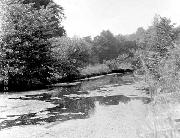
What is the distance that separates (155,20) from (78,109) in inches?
320

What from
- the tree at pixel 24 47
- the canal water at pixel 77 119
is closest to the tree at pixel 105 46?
the tree at pixel 24 47

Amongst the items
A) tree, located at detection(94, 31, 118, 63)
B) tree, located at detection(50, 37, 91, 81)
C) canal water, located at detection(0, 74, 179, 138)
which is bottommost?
canal water, located at detection(0, 74, 179, 138)

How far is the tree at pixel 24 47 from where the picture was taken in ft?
66.7

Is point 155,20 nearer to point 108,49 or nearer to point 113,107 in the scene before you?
point 113,107

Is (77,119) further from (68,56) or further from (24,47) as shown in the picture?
(68,56)

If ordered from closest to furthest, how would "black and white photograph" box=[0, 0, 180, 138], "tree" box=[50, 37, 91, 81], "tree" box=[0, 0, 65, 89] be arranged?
"black and white photograph" box=[0, 0, 180, 138] < "tree" box=[0, 0, 65, 89] < "tree" box=[50, 37, 91, 81]

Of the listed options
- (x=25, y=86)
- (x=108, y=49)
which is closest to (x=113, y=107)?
(x=25, y=86)

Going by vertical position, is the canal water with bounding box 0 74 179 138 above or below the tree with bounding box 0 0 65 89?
below

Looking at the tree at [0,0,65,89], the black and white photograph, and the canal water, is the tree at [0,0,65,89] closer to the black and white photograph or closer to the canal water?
the black and white photograph

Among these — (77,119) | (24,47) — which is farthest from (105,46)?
(77,119)

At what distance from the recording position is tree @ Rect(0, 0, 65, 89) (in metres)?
20.3

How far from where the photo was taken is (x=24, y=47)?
70.3ft

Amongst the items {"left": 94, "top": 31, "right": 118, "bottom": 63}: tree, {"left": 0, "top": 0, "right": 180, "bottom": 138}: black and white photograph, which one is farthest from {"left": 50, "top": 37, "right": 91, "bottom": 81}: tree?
{"left": 94, "top": 31, "right": 118, "bottom": 63}: tree

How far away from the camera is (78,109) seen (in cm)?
1109
